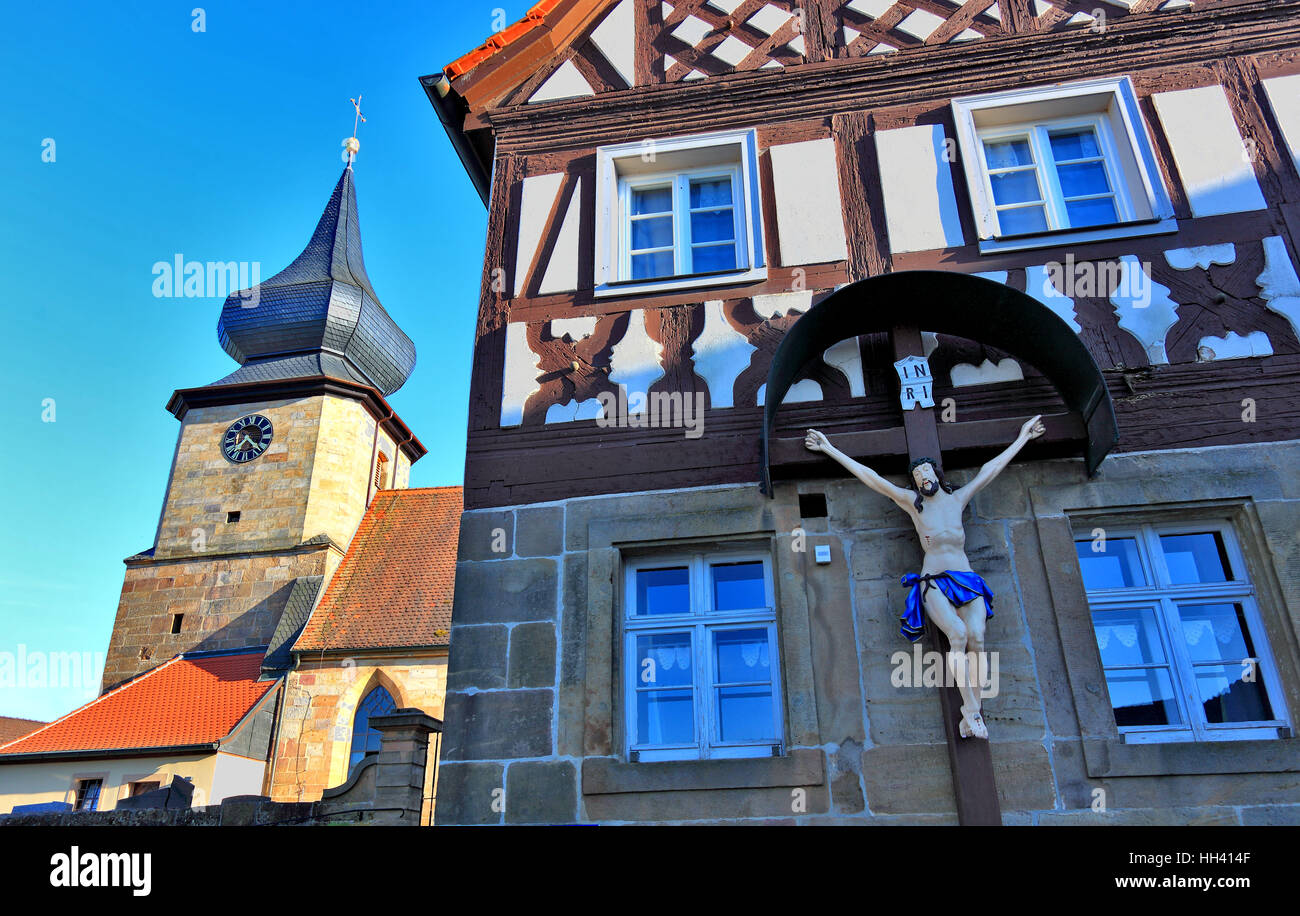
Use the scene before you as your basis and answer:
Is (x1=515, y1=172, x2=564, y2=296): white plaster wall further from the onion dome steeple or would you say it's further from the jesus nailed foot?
the onion dome steeple

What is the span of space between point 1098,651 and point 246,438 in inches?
1142

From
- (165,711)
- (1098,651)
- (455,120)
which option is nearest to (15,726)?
(165,711)

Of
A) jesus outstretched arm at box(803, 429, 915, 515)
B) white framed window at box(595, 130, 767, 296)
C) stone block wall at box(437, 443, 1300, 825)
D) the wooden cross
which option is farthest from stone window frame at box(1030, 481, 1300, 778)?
white framed window at box(595, 130, 767, 296)

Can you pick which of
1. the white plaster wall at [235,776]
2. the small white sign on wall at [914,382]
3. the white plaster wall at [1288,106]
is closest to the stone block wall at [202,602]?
the white plaster wall at [235,776]

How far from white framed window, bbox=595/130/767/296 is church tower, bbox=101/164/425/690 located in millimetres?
19864

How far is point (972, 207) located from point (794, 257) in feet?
4.24

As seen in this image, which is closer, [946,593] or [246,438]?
[946,593]

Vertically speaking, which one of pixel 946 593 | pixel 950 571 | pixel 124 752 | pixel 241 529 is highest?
pixel 241 529

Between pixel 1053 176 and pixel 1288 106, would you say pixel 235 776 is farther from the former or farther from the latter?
pixel 1288 106

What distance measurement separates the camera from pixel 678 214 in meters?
8.21

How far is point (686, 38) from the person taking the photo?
8.95m

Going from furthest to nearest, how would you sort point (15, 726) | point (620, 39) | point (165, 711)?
point (15, 726) → point (165, 711) → point (620, 39)

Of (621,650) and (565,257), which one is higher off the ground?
(565,257)

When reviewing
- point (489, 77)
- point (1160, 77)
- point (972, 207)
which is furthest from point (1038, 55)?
point (489, 77)
